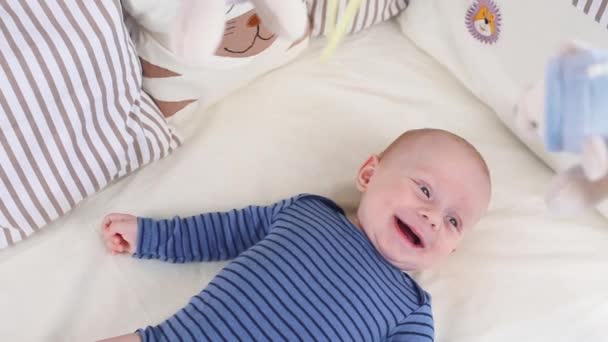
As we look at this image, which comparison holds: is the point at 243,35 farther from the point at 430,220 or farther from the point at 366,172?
the point at 430,220

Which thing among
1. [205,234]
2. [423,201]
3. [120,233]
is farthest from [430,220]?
[120,233]

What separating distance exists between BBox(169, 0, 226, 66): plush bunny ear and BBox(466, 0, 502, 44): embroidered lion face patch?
652 millimetres

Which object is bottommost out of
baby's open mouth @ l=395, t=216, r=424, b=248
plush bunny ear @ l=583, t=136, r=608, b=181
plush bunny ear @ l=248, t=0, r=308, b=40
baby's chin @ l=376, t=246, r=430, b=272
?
baby's chin @ l=376, t=246, r=430, b=272

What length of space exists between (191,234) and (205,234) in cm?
2

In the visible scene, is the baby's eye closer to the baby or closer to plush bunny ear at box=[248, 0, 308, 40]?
the baby

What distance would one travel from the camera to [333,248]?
0.89m

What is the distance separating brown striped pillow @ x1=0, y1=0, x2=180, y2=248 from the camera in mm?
810

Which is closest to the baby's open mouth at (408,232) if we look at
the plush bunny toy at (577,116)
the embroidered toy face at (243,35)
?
the embroidered toy face at (243,35)

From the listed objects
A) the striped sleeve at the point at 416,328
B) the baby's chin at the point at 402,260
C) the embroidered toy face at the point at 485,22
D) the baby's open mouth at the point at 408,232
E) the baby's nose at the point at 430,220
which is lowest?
the striped sleeve at the point at 416,328

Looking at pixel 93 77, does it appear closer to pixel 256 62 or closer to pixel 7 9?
pixel 7 9

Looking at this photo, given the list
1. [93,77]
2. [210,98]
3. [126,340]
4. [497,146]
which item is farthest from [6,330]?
[497,146]

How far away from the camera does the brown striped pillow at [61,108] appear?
0.81m

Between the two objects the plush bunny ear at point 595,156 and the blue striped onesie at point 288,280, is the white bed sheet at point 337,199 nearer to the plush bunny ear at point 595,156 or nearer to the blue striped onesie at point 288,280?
the blue striped onesie at point 288,280

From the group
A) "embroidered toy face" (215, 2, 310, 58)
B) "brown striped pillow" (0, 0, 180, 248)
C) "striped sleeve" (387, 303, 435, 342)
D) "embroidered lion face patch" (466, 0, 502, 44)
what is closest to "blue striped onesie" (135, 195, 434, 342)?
"striped sleeve" (387, 303, 435, 342)
